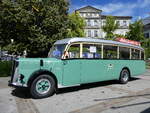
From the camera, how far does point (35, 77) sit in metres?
6.05

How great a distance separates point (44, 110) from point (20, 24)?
31.6 ft

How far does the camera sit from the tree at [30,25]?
12.8 meters

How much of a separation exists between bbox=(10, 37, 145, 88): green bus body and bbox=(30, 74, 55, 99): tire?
6.2 inches

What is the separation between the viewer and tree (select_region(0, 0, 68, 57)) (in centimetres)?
1280

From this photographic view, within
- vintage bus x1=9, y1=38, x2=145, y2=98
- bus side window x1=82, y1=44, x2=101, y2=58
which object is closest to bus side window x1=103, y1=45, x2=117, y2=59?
vintage bus x1=9, y1=38, x2=145, y2=98

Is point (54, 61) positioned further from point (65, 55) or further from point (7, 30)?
point (7, 30)

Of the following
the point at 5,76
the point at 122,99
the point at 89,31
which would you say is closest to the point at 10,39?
the point at 5,76

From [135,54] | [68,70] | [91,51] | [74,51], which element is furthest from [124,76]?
[68,70]

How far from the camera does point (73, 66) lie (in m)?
6.95

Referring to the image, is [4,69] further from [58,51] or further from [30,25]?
[58,51]

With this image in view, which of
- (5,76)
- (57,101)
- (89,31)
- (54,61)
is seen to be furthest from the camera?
(89,31)

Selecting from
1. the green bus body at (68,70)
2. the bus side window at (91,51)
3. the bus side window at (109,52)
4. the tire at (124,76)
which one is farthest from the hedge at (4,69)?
the tire at (124,76)

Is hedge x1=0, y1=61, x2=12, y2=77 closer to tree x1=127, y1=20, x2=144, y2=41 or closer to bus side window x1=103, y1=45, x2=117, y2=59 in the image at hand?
bus side window x1=103, y1=45, x2=117, y2=59

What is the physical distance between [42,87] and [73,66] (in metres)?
1.55
